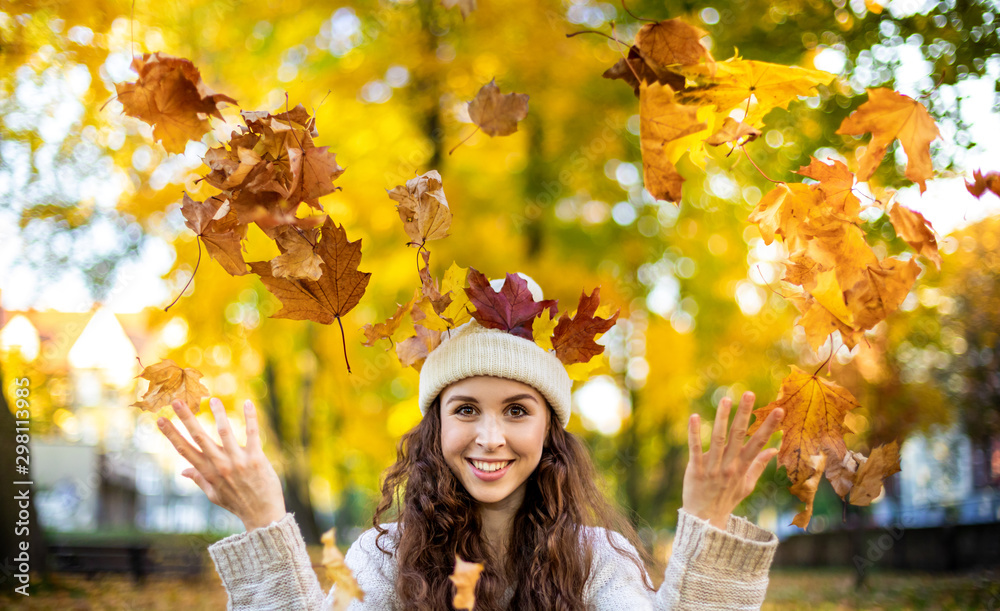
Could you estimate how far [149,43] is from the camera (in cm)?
589

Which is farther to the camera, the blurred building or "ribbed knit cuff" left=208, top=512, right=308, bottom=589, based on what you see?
the blurred building

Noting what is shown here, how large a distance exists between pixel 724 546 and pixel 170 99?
186 cm

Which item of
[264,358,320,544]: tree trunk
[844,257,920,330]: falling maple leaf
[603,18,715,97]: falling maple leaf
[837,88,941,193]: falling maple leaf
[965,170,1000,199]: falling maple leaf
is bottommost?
[264,358,320,544]: tree trunk

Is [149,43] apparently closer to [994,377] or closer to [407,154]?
[407,154]

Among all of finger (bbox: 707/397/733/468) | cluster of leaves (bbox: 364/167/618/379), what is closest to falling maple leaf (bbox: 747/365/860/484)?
finger (bbox: 707/397/733/468)

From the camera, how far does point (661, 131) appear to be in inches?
64.9

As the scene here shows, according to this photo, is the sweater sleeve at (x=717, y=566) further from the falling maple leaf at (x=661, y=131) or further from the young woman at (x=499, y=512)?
the falling maple leaf at (x=661, y=131)

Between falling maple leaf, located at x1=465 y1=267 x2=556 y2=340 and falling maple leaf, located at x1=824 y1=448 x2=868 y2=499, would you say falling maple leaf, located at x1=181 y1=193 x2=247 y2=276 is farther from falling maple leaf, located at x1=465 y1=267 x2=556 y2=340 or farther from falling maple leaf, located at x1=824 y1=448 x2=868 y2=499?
falling maple leaf, located at x1=824 y1=448 x2=868 y2=499

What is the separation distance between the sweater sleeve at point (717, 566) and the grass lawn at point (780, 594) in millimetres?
3396

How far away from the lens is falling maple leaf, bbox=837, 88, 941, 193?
1.58m

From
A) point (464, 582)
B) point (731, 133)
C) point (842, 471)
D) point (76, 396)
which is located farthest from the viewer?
point (76, 396)

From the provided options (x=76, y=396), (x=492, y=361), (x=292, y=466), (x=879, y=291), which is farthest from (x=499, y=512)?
(x=76, y=396)

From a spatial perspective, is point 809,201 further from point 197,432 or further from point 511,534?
point 197,432

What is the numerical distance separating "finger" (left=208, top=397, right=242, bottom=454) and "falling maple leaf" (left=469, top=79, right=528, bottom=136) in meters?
1.00
